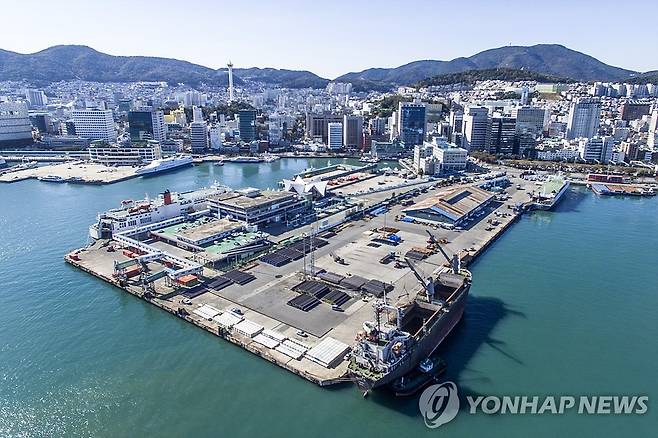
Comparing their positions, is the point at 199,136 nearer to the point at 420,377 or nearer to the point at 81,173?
the point at 81,173

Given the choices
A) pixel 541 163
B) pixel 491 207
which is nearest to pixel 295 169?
pixel 491 207

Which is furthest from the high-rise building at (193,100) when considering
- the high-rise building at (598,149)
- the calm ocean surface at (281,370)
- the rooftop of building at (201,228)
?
the calm ocean surface at (281,370)

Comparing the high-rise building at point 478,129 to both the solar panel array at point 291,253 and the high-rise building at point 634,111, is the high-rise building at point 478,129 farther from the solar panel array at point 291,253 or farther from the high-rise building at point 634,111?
the solar panel array at point 291,253

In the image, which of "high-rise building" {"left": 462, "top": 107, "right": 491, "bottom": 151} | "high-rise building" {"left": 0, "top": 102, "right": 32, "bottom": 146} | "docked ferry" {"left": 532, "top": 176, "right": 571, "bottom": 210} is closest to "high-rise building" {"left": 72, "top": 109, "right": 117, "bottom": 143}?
"high-rise building" {"left": 0, "top": 102, "right": 32, "bottom": 146}

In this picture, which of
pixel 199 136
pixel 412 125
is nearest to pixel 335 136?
pixel 412 125

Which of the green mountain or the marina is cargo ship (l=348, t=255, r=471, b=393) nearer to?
the marina
